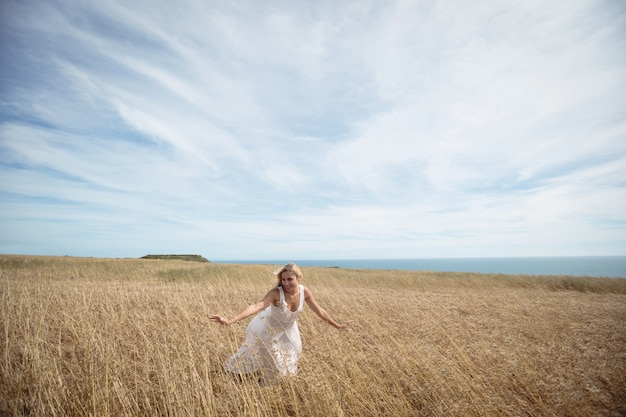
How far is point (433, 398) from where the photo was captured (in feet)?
11.5

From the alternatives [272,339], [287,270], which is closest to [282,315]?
[272,339]

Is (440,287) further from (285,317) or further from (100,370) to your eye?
(100,370)

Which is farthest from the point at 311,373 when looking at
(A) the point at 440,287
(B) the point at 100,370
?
(A) the point at 440,287

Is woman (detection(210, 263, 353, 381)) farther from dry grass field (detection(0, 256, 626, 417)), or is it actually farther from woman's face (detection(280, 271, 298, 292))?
dry grass field (detection(0, 256, 626, 417))

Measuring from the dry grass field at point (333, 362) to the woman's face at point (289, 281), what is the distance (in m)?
1.10

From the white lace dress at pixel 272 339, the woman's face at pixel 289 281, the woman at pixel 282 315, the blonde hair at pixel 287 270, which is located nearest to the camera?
the white lace dress at pixel 272 339

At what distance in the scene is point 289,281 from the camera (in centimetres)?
468

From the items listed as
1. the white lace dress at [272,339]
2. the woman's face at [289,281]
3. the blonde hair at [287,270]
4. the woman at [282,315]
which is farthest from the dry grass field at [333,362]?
the blonde hair at [287,270]

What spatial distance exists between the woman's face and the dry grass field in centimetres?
110

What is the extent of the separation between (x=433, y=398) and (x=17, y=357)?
242 inches

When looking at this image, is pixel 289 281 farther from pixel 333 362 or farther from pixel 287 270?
pixel 333 362

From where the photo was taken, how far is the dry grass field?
124 inches

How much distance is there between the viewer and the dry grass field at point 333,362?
10.3 ft

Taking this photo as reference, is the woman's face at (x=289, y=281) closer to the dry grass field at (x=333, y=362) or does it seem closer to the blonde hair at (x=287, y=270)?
the blonde hair at (x=287, y=270)
